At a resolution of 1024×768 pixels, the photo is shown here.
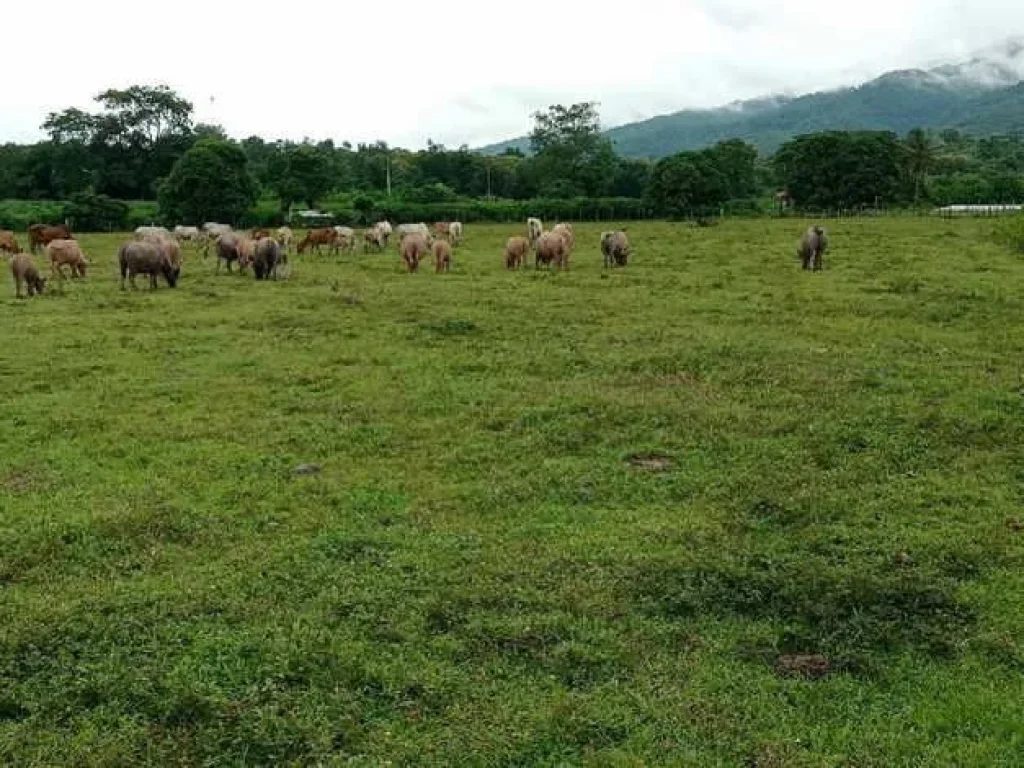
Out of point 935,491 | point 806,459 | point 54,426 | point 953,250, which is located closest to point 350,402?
point 54,426

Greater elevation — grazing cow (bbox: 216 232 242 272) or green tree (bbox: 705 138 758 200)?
green tree (bbox: 705 138 758 200)

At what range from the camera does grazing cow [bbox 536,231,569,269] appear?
29484mm

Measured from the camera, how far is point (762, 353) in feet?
51.6

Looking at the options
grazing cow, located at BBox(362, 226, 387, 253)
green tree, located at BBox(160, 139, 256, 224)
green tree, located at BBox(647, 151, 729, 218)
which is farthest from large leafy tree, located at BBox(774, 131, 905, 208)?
grazing cow, located at BBox(362, 226, 387, 253)

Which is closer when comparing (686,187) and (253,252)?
(253,252)

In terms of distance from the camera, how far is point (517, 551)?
834 centimetres

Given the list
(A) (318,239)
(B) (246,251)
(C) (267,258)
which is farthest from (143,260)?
(A) (318,239)

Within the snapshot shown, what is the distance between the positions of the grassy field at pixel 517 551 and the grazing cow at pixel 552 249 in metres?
12.5

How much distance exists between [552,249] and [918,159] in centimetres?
5841

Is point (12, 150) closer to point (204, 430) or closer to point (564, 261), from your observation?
point (564, 261)

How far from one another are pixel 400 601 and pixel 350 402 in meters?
6.10

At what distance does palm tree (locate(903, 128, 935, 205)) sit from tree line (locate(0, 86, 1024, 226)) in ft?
0.57

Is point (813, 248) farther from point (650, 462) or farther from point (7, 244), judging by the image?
point (7, 244)

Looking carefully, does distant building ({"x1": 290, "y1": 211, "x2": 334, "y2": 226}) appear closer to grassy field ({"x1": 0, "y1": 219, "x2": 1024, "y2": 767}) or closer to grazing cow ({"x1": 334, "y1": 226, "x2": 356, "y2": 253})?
grazing cow ({"x1": 334, "y1": 226, "x2": 356, "y2": 253})
